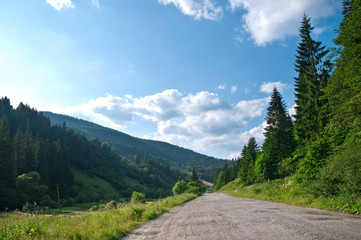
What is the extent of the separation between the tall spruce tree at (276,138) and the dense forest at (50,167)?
6561 centimetres

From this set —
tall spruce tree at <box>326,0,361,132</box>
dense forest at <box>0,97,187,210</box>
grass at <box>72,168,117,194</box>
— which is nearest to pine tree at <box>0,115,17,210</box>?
dense forest at <box>0,97,187,210</box>

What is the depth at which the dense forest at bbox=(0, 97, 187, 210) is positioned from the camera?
59938 millimetres

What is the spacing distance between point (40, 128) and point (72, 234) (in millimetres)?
164803

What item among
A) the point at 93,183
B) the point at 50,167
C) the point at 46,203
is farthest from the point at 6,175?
the point at 93,183

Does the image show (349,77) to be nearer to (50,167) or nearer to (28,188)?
(28,188)

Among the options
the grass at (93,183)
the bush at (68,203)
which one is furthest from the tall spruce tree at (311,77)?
the grass at (93,183)

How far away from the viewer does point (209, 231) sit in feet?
23.4

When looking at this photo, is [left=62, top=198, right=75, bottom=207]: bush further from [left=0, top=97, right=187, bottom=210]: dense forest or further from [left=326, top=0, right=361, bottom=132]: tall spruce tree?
A: [left=326, top=0, right=361, bottom=132]: tall spruce tree

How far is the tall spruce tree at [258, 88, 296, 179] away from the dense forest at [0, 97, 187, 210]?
6561cm

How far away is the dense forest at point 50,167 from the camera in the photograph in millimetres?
59938

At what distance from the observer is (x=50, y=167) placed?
93312 millimetres

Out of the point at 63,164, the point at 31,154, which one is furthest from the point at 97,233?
the point at 63,164

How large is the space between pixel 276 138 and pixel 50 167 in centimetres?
9733

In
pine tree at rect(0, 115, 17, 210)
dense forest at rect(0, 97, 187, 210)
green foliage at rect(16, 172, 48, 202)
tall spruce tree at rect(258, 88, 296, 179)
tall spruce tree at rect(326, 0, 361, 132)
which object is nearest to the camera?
tall spruce tree at rect(326, 0, 361, 132)
